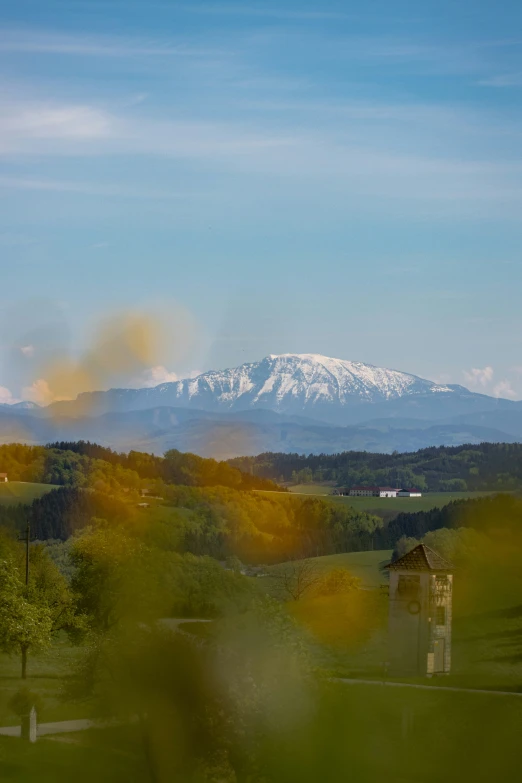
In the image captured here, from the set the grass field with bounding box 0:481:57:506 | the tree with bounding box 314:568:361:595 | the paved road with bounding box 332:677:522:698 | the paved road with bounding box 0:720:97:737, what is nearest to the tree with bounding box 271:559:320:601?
the tree with bounding box 314:568:361:595

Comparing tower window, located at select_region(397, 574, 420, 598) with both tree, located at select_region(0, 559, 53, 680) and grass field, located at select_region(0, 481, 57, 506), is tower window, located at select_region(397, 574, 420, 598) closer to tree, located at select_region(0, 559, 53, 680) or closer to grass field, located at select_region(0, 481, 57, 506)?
tree, located at select_region(0, 559, 53, 680)

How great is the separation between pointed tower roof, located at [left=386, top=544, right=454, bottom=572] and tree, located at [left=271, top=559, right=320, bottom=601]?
38.0 m

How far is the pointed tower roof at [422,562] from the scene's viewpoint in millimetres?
75062

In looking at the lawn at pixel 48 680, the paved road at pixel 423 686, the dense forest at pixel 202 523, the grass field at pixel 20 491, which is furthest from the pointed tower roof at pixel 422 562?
the grass field at pixel 20 491

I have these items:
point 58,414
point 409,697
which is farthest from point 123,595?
point 58,414

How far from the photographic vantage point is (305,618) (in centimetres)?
9331

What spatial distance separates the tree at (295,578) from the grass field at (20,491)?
43.7 m

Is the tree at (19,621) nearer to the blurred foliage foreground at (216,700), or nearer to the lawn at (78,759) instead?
the blurred foliage foreground at (216,700)

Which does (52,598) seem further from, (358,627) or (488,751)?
(488,751)

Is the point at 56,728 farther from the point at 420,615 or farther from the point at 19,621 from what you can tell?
the point at 420,615

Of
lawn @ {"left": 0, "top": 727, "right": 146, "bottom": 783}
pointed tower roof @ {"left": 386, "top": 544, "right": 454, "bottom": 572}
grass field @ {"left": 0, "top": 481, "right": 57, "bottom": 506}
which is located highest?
grass field @ {"left": 0, "top": 481, "right": 57, "bottom": 506}

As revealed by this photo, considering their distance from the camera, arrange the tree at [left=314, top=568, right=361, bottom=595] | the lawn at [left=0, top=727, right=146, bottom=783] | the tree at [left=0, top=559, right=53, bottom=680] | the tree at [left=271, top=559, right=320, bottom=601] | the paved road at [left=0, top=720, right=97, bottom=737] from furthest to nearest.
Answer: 1. the tree at [left=271, top=559, right=320, bottom=601]
2. the tree at [left=314, top=568, right=361, bottom=595]
3. the tree at [left=0, top=559, right=53, bottom=680]
4. the paved road at [left=0, top=720, right=97, bottom=737]
5. the lawn at [left=0, top=727, right=146, bottom=783]

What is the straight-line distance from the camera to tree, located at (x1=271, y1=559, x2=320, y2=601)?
122m

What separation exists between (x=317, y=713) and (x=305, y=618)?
1536 inches
